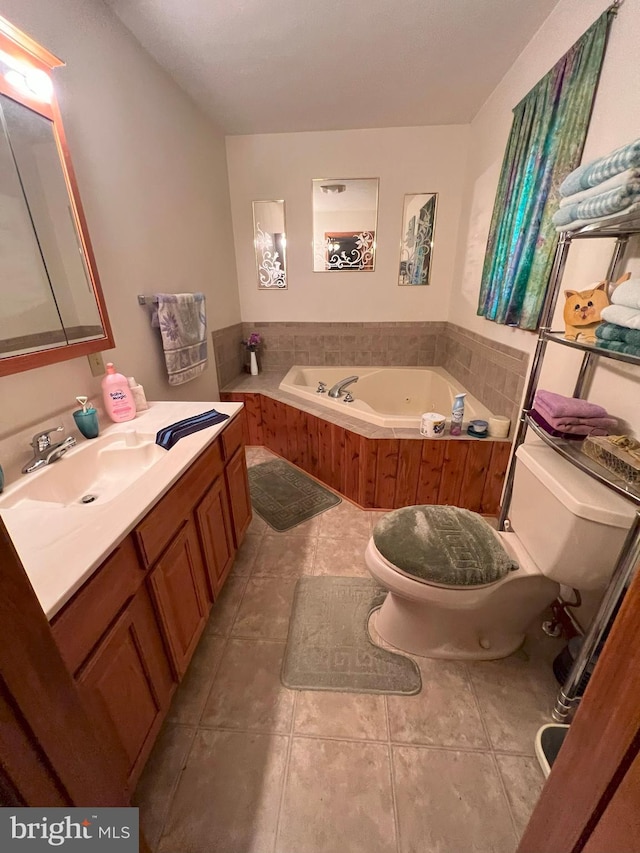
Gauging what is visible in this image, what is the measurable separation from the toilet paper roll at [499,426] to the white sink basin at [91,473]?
1691 mm

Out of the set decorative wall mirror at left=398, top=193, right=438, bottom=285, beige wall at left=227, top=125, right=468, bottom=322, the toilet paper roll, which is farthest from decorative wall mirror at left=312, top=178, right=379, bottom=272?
the toilet paper roll

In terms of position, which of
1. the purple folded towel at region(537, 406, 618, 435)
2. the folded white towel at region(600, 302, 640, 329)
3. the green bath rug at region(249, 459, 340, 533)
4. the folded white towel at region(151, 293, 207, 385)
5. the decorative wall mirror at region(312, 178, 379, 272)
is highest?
the decorative wall mirror at region(312, 178, 379, 272)

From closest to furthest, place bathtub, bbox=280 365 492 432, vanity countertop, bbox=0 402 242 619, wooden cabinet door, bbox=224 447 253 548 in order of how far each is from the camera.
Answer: vanity countertop, bbox=0 402 242 619, wooden cabinet door, bbox=224 447 253 548, bathtub, bbox=280 365 492 432

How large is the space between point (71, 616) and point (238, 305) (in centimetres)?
279

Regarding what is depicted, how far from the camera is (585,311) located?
107 cm

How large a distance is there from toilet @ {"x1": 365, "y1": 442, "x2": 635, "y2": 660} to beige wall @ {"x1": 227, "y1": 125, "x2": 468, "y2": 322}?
2143 mm

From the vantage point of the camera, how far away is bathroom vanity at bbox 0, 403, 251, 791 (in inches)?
26.2

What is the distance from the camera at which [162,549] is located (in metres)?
0.95

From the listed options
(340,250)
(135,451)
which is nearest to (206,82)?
(340,250)

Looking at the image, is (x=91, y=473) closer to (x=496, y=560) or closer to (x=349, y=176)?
(x=496, y=560)

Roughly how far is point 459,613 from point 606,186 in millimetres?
1373

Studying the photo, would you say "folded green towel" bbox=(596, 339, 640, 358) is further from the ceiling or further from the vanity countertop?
the ceiling
